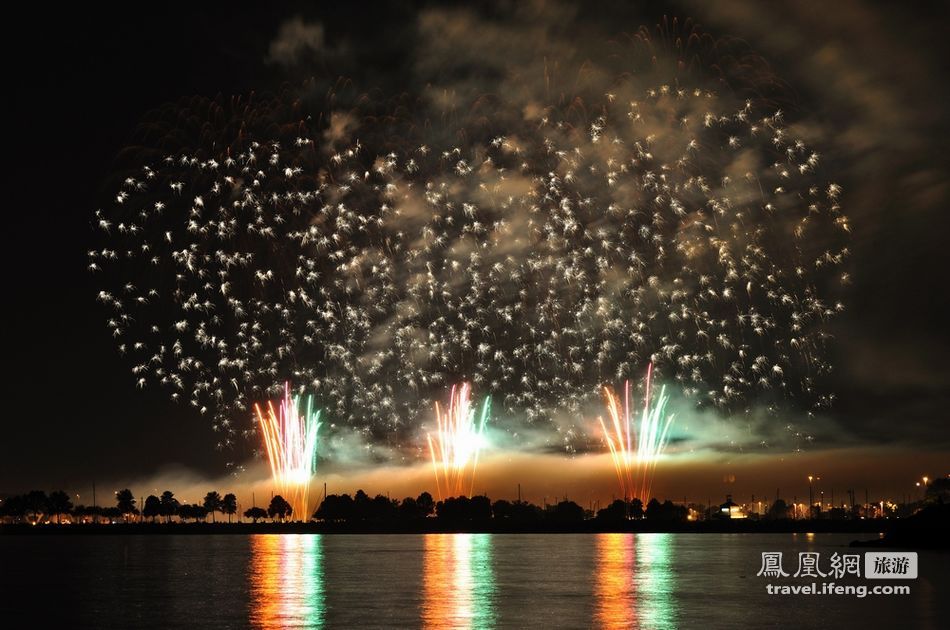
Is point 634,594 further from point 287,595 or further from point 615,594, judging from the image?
point 287,595

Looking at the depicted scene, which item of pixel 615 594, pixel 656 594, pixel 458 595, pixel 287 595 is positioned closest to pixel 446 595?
pixel 458 595

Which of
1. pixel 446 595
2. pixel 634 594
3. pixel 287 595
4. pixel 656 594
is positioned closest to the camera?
pixel 446 595

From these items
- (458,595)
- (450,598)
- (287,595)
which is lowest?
(287,595)

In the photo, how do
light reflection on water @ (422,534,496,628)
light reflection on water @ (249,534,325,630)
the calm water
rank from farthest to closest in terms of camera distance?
light reflection on water @ (249,534,325,630) < the calm water < light reflection on water @ (422,534,496,628)

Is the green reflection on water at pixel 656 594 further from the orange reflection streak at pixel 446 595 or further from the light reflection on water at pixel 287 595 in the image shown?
the light reflection on water at pixel 287 595

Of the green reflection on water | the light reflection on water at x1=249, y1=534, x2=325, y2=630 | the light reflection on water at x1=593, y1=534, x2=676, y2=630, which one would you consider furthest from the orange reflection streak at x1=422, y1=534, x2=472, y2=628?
the green reflection on water

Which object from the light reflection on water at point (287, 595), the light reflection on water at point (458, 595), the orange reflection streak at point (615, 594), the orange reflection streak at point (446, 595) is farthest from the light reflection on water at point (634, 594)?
the light reflection on water at point (287, 595)

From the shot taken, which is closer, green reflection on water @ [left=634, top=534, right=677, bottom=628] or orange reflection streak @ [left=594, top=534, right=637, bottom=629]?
green reflection on water @ [left=634, top=534, right=677, bottom=628]

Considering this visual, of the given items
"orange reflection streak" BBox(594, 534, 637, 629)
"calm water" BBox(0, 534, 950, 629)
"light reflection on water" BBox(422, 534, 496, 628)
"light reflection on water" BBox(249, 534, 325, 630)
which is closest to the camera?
"light reflection on water" BBox(422, 534, 496, 628)

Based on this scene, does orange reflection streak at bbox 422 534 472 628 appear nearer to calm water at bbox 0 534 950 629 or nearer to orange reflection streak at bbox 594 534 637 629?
calm water at bbox 0 534 950 629

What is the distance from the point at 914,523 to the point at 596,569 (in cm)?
5474

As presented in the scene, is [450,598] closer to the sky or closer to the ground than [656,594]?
closer to the sky

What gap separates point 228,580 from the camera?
73125 mm

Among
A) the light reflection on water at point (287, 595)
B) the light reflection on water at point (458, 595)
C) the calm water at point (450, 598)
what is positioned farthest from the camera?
the light reflection on water at point (287, 595)
